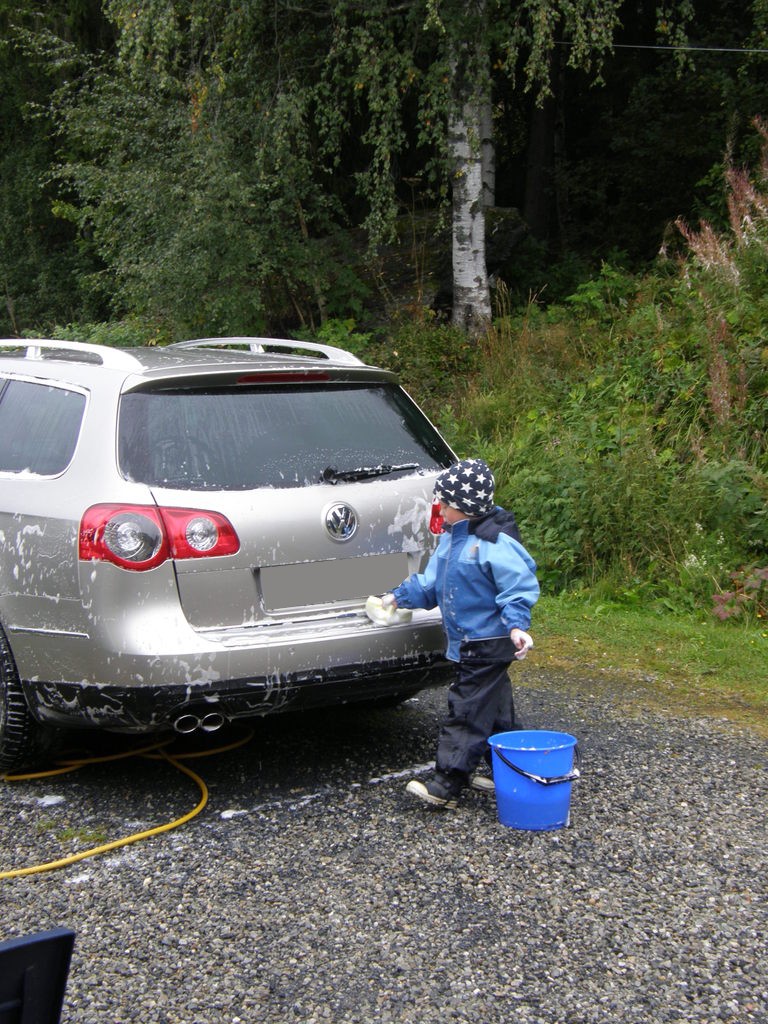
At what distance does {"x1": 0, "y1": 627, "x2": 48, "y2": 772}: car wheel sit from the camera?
475 centimetres

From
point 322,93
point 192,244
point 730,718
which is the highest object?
point 322,93

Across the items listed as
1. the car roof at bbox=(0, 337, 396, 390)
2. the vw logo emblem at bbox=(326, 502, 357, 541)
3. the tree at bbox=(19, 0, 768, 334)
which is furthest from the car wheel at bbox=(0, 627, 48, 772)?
the tree at bbox=(19, 0, 768, 334)

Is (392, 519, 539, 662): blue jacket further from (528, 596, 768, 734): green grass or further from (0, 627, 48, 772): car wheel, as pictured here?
(528, 596, 768, 734): green grass

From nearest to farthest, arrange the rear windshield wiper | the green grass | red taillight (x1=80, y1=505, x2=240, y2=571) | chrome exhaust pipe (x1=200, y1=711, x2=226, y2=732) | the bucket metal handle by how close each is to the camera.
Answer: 1. the bucket metal handle
2. red taillight (x1=80, y1=505, x2=240, y2=571)
3. chrome exhaust pipe (x1=200, y1=711, x2=226, y2=732)
4. the rear windshield wiper
5. the green grass

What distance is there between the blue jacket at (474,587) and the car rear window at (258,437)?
56cm

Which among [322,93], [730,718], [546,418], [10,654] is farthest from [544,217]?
[10,654]

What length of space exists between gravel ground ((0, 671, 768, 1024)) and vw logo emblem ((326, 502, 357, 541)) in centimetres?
108

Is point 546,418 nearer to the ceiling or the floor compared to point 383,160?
nearer to the floor

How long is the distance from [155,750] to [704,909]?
8.83 feet

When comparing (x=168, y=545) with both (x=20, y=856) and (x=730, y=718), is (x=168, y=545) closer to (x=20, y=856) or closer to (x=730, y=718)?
(x=20, y=856)

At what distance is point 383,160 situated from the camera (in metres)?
12.5

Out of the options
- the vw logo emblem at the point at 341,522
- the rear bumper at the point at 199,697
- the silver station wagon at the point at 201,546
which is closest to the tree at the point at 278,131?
the silver station wagon at the point at 201,546

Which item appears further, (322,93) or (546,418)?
(322,93)

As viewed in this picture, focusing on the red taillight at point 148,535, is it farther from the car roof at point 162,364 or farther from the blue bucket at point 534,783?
the blue bucket at point 534,783
